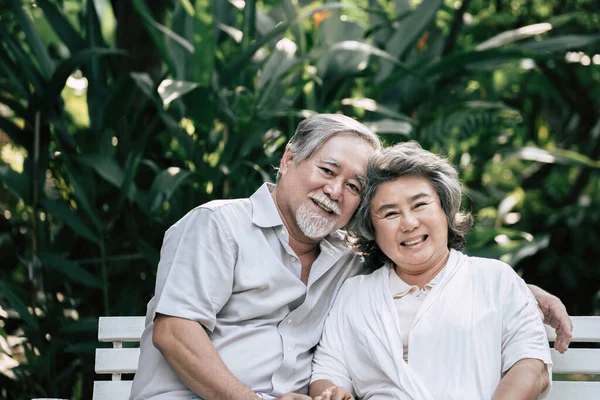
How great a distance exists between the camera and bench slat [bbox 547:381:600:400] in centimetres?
259

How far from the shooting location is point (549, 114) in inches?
271

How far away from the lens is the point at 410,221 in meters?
2.34

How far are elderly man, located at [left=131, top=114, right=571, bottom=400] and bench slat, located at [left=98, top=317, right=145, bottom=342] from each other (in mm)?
299

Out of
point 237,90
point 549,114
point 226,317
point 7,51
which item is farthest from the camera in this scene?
point 549,114

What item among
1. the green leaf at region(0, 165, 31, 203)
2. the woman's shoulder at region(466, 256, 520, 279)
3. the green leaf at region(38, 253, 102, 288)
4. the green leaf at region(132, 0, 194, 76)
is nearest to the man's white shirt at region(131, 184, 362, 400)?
the woman's shoulder at region(466, 256, 520, 279)

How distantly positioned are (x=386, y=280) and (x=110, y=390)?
0.96 metres

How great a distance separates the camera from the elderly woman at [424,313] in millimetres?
2229

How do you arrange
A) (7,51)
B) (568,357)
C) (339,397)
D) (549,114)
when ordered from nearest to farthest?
(339,397)
(568,357)
(7,51)
(549,114)

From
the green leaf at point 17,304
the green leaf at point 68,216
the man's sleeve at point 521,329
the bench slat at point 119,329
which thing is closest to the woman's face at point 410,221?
the man's sleeve at point 521,329

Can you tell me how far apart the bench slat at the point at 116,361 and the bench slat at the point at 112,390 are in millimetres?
45

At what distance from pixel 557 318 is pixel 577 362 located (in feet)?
1.15

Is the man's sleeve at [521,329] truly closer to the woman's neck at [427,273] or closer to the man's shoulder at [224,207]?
the woman's neck at [427,273]

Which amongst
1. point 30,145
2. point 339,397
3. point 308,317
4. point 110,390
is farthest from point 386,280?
point 30,145

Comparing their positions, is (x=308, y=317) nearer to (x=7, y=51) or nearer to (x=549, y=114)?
(x=7, y=51)
